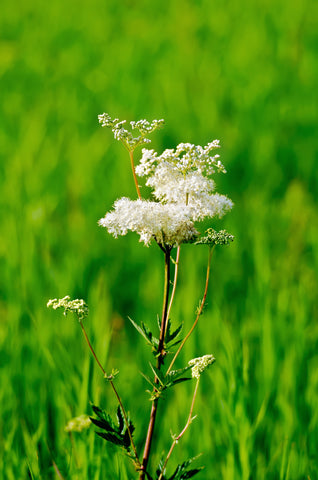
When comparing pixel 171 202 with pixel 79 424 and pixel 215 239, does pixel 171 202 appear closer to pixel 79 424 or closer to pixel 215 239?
pixel 215 239

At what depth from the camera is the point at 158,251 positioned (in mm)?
3570

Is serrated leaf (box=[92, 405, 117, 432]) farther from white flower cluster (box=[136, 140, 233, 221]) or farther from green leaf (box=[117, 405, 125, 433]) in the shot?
white flower cluster (box=[136, 140, 233, 221])

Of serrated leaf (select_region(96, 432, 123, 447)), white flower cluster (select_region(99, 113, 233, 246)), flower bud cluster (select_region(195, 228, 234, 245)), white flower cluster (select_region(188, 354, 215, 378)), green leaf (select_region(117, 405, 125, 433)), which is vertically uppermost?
white flower cluster (select_region(99, 113, 233, 246))

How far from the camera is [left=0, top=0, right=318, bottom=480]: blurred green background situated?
7.03 feet

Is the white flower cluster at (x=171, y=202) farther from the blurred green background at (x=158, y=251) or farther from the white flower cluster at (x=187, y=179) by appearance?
the blurred green background at (x=158, y=251)

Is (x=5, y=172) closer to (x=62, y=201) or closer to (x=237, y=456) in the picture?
(x=62, y=201)

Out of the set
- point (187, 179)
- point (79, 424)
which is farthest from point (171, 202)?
point (79, 424)

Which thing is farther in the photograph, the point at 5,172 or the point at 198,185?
the point at 5,172

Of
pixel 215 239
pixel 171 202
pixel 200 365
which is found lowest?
pixel 200 365

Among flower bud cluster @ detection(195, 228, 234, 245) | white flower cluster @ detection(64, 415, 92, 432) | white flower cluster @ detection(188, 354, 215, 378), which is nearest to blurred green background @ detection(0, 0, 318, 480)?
white flower cluster @ detection(64, 415, 92, 432)

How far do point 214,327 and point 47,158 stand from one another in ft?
7.56

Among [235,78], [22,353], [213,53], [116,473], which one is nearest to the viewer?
[116,473]

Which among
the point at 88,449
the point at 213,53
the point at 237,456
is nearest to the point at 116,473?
the point at 88,449

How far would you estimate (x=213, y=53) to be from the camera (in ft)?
21.2
